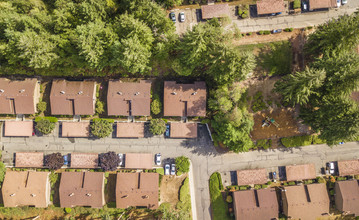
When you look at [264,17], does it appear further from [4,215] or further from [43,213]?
[4,215]

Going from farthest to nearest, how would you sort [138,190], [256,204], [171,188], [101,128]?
[171,188], [101,128], [256,204], [138,190]

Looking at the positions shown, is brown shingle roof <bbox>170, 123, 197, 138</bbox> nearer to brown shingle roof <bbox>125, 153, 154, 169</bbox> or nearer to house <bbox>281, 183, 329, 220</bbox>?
brown shingle roof <bbox>125, 153, 154, 169</bbox>

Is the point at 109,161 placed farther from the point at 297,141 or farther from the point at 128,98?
the point at 297,141

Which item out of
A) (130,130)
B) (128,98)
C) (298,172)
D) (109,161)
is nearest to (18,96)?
Result: (128,98)

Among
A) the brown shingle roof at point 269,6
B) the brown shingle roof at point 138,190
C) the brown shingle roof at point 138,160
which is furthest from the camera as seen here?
the brown shingle roof at point 138,160

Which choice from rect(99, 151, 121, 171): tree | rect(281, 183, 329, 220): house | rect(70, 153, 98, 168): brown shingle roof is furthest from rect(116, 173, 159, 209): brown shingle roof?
rect(281, 183, 329, 220): house

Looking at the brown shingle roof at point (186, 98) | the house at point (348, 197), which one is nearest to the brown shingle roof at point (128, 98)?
the brown shingle roof at point (186, 98)

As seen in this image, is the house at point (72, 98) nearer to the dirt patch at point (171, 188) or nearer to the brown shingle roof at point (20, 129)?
the brown shingle roof at point (20, 129)
